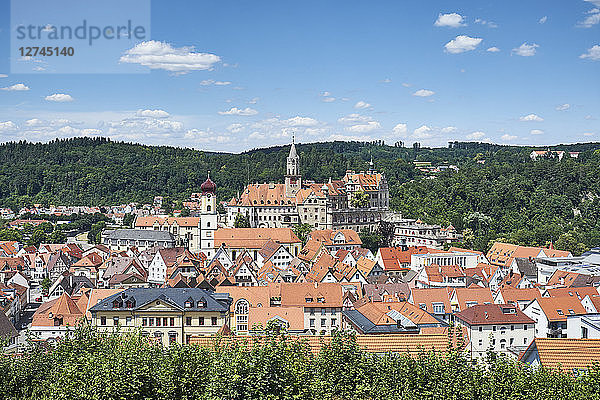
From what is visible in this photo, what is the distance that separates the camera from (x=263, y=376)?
1623 cm

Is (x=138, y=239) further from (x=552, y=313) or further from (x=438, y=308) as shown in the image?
(x=552, y=313)

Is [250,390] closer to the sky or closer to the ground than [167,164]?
closer to the ground

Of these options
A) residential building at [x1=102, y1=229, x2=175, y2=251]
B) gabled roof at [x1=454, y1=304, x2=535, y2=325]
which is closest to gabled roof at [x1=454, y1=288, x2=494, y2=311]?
gabled roof at [x1=454, y1=304, x2=535, y2=325]

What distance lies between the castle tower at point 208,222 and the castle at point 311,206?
13.4m

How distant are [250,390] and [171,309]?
19601mm

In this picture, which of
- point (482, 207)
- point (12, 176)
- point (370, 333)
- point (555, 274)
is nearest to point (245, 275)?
point (370, 333)

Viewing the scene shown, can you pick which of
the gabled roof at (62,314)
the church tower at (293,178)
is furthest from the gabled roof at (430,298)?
the church tower at (293,178)

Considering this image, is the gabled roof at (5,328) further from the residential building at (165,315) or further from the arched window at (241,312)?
the arched window at (241,312)

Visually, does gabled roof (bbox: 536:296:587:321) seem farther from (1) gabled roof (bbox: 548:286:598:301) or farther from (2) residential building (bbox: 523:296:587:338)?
(1) gabled roof (bbox: 548:286:598:301)

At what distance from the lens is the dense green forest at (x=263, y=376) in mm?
15930

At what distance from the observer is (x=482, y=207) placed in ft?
292

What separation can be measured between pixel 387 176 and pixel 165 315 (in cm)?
9232

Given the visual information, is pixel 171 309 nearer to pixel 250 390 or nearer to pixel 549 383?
pixel 250 390

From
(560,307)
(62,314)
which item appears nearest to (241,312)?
(62,314)
